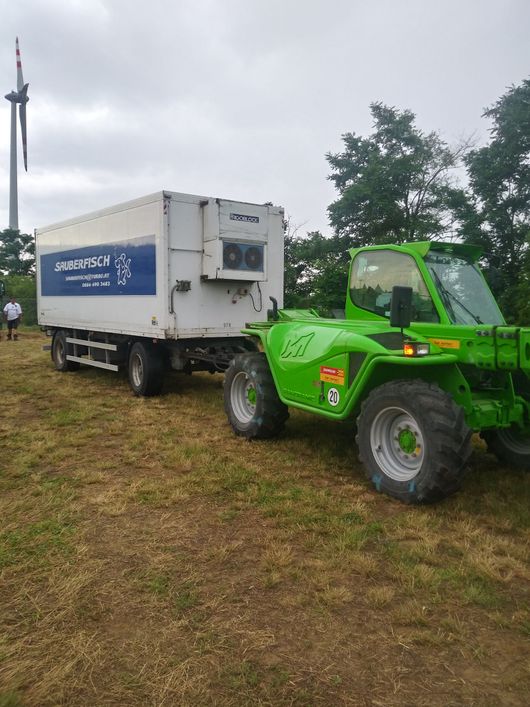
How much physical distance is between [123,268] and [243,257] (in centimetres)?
213

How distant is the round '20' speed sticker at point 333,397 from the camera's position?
5.17 metres

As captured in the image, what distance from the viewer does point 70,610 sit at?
9.86 ft

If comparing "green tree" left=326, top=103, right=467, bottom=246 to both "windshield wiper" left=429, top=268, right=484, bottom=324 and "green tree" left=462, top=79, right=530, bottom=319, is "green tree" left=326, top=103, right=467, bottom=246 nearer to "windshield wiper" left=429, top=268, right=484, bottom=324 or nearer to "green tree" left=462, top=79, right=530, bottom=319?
"green tree" left=462, top=79, right=530, bottom=319

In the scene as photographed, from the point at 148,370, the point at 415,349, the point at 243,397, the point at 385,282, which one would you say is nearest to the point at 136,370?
the point at 148,370

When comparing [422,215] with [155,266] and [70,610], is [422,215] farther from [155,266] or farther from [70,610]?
[70,610]

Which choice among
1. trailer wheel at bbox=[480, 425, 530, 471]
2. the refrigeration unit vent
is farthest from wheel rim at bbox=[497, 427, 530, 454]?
the refrigeration unit vent

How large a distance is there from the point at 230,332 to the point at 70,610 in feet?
20.8

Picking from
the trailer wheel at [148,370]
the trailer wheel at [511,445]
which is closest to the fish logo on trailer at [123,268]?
the trailer wheel at [148,370]

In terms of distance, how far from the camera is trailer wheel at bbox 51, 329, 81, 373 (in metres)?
12.3

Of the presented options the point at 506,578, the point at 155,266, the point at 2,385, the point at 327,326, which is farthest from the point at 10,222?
the point at 506,578

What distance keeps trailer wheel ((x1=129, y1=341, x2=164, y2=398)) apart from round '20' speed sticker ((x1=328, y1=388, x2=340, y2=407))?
4.57 metres

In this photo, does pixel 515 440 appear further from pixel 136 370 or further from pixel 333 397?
pixel 136 370

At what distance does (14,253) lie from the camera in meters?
36.6

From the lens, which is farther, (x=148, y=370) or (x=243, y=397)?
(x=148, y=370)
